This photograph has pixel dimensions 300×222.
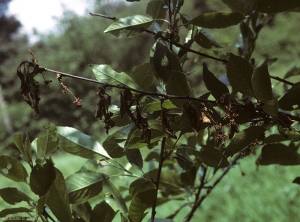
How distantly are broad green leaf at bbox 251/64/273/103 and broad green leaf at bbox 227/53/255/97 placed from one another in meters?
0.03

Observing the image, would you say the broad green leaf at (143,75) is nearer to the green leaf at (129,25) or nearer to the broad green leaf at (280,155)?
the green leaf at (129,25)

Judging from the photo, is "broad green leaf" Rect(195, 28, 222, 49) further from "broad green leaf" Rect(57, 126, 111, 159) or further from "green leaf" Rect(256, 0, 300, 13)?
"broad green leaf" Rect(57, 126, 111, 159)

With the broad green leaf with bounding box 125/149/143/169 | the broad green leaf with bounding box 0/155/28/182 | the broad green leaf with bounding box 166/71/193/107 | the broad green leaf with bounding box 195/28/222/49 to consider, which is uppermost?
the broad green leaf with bounding box 195/28/222/49

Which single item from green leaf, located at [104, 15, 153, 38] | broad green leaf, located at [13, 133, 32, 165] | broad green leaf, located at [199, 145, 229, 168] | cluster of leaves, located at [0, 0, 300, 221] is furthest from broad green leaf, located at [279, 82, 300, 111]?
broad green leaf, located at [13, 133, 32, 165]

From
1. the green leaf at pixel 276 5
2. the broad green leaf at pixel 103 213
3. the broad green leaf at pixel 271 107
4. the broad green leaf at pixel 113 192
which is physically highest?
the green leaf at pixel 276 5

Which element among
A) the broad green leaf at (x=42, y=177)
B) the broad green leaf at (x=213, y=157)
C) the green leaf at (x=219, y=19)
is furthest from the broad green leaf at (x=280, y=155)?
the broad green leaf at (x=42, y=177)

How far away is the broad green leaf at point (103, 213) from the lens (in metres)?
0.50

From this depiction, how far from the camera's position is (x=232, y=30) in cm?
1319

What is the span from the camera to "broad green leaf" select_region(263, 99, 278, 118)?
1.26 feet

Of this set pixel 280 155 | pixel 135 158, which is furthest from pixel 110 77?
pixel 280 155

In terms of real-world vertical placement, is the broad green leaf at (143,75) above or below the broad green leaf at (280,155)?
above

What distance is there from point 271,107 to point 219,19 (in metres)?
0.15

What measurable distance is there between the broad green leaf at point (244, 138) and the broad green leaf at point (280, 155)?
16 centimetres

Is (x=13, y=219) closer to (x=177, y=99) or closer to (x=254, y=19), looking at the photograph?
(x=177, y=99)
